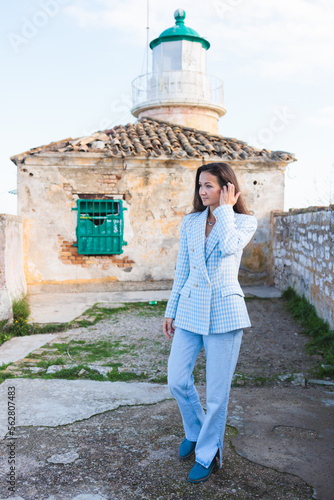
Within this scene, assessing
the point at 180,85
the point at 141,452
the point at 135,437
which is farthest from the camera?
the point at 180,85

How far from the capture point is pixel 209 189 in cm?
294

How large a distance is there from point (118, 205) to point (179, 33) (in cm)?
805

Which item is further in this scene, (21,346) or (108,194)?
(108,194)

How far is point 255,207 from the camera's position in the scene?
11250mm

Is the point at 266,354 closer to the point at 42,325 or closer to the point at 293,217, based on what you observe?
the point at 42,325

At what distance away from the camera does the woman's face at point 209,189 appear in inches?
116

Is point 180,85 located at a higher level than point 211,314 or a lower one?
higher

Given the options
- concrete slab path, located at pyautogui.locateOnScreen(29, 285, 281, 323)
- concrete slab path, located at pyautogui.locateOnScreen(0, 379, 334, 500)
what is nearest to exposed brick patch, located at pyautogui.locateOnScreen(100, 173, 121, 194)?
concrete slab path, located at pyautogui.locateOnScreen(29, 285, 281, 323)

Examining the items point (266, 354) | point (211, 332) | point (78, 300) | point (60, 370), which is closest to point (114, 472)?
point (211, 332)

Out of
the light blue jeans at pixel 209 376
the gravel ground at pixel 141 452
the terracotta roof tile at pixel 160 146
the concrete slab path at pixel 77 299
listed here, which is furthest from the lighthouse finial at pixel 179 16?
Answer: the light blue jeans at pixel 209 376

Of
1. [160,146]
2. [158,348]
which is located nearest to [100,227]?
[160,146]

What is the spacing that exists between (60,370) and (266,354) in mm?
2598

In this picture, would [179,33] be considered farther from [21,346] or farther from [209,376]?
[209,376]

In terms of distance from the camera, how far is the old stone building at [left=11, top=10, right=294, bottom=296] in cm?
1059
